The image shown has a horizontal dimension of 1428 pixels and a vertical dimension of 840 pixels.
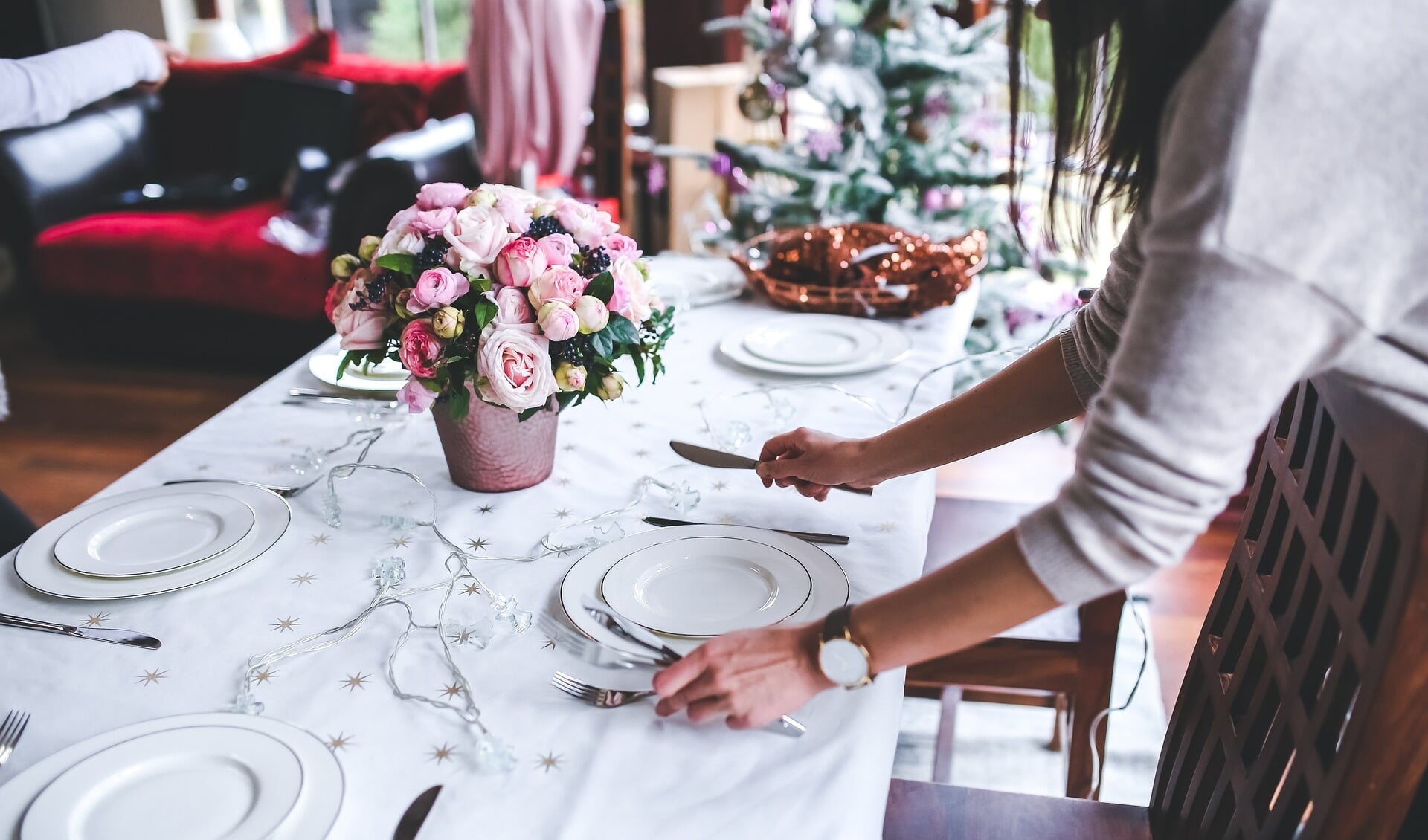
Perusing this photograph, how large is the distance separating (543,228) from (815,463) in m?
0.34

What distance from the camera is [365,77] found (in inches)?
160

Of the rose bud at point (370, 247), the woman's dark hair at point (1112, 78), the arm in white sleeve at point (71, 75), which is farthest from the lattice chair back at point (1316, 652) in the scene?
the arm in white sleeve at point (71, 75)

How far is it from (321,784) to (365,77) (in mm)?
3981

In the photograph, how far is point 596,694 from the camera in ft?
2.35

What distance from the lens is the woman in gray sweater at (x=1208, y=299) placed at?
50 cm

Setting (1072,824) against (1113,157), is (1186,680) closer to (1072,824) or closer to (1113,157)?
(1072,824)

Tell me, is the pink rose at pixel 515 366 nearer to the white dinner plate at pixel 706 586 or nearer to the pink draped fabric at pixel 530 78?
the white dinner plate at pixel 706 586

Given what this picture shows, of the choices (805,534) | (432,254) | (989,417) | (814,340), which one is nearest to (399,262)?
(432,254)

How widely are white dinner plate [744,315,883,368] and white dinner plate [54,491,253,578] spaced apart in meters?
0.68

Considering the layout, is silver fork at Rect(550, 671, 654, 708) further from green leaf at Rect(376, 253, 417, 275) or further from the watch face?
green leaf at Rect(376, 253, 417, 275)

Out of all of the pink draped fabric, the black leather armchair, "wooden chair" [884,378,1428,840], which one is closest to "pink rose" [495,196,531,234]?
"wooden chair" [884,378,1428,840]

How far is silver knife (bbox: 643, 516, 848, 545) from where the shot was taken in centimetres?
91

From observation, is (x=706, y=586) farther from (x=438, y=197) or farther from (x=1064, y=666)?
(x=1064, y=666)

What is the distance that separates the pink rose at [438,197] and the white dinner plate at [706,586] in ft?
Answer: 1.27
